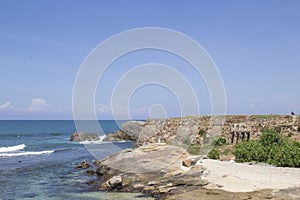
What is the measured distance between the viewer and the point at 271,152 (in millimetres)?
32562

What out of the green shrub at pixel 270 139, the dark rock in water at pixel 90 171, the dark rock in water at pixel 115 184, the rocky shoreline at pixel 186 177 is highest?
the green shrub at pixel 270 139

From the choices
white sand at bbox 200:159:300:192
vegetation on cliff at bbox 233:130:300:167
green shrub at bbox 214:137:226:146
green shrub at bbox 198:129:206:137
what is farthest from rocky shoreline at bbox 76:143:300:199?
green shrub at bbox 198:129:206:137

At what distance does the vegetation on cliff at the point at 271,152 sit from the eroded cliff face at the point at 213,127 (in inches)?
233

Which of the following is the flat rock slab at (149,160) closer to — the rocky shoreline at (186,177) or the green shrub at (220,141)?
the rocky shoreline at (186,177)

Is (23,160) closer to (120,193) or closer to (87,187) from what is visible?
(87,187)

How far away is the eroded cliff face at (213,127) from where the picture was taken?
45153mm

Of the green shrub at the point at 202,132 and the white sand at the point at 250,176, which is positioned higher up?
the green shrub at the point at 202,132

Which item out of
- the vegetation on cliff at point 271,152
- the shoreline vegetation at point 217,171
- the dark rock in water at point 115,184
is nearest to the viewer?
the shoreline vegetation at point 217,171

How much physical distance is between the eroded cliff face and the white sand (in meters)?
14.9

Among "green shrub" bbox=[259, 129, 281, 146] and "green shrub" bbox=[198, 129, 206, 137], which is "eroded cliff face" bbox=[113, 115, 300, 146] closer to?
"green shrub" bbox=[198, 129, 206, 137]

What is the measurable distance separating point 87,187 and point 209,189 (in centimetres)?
1209

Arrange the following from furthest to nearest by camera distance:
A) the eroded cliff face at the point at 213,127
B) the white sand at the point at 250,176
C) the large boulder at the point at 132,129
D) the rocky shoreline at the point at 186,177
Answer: the large boulder at the point at 132,129 → the eroded cliff face at the point at 213,127 → the white sand at the point at 250,176 → the rocky shoreline at the point at 186,177

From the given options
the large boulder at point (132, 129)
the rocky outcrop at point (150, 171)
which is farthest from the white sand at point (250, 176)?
the large boulder at point (132, 129)

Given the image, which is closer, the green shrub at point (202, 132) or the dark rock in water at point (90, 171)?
the dark rock in water at point (90, 171)
